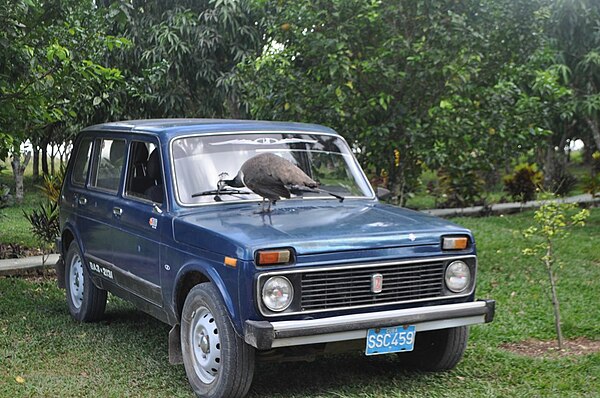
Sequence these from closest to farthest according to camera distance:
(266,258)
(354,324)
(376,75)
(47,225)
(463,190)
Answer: (266,258) → (354,324) → (376,75) → (47,225) → (463,190)

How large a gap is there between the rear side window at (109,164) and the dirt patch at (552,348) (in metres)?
3.59

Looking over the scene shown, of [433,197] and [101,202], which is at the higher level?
[101,202]

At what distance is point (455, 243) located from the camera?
18.4 feet

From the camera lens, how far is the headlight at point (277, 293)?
5020 millimetres

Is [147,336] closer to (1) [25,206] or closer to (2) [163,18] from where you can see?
(2) [163,18]

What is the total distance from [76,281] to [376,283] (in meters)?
3.71

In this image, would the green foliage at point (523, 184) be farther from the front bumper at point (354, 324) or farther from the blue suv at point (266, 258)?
the front bumper at point (354, 324)

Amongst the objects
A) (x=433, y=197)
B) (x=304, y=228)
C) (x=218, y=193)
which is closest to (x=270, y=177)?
(x=218, y=193)

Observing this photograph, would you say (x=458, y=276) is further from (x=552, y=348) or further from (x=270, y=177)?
(x=552, y=348)

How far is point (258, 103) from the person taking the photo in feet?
35.7

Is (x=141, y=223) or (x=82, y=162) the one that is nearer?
(x=141, y=223)

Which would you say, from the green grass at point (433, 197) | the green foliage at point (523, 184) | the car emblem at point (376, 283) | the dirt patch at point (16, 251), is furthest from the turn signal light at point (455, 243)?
the green foliage at point (523, 184)

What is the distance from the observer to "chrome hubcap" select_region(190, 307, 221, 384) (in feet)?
17.6

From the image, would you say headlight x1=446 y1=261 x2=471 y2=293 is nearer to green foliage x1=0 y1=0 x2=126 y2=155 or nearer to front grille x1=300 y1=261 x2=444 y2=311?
front grille x1=300 y1=261 x2=444 y2=311
